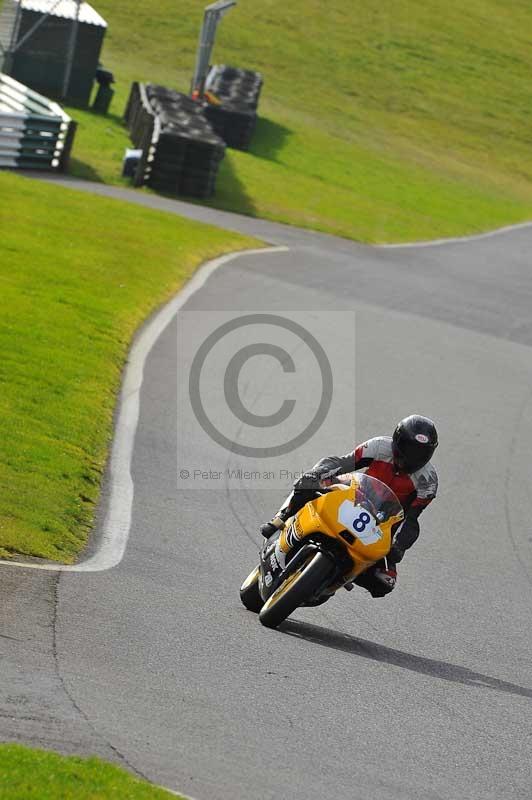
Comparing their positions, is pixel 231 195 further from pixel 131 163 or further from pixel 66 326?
pixel 66 326

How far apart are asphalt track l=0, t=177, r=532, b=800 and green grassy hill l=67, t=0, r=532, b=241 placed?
1947 centimetres

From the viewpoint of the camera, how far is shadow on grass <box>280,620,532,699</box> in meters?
9.12

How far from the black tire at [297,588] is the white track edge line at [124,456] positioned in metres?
1.58

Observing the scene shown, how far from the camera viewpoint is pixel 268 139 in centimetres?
5356

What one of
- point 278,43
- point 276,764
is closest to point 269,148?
point 278,43

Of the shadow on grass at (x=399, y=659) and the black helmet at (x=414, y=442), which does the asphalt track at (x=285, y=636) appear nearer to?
the shadow on grass at (x=399, y=659)

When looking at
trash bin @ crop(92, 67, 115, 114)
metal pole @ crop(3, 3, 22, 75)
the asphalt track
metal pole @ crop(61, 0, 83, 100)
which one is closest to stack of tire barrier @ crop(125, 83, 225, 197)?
metal pole @ crop(3, 3, 22, 75)

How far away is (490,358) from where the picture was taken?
2398 cm

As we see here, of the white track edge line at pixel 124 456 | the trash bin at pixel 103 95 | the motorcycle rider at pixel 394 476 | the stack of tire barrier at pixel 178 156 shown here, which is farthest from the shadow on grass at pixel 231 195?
the motorcycle rider at pixel 394 476

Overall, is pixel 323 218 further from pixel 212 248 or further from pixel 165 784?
pixel 165 784

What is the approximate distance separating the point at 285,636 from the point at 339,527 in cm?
85

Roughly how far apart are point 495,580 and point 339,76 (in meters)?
66.5

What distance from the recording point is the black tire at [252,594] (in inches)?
384

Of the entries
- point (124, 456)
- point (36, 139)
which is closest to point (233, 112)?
point (36, 139)
